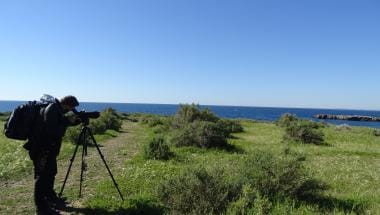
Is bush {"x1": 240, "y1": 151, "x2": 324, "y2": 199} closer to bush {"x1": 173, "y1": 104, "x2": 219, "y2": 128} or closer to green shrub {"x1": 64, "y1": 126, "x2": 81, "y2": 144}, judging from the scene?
green shrub {"x1": 64, "y1": 126, "x2": 81, "y2": 144}

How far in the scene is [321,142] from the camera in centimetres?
2850

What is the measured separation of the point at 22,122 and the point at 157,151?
10.1 meters

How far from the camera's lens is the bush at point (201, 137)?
22.6m

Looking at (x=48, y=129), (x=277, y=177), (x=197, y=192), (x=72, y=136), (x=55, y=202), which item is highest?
(x=48, y=129)

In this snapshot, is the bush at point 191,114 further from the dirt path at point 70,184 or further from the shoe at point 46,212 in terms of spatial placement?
the shoe at point 46,212

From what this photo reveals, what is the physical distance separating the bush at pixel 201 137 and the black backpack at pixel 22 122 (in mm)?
14479

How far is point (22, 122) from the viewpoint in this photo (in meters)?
8.72

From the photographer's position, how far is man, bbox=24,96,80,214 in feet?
28.5

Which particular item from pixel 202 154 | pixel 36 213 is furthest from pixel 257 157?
pixel 202 154

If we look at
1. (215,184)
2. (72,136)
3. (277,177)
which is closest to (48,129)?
(215,184)

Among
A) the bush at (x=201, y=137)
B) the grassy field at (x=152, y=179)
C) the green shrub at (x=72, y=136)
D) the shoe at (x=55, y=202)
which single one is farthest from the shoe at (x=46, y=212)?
the green shrub at (x=72, y=136)

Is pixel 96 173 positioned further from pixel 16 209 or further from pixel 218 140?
pixel 218 140

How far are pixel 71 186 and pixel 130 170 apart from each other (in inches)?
123

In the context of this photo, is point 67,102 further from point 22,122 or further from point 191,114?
point 191,114
